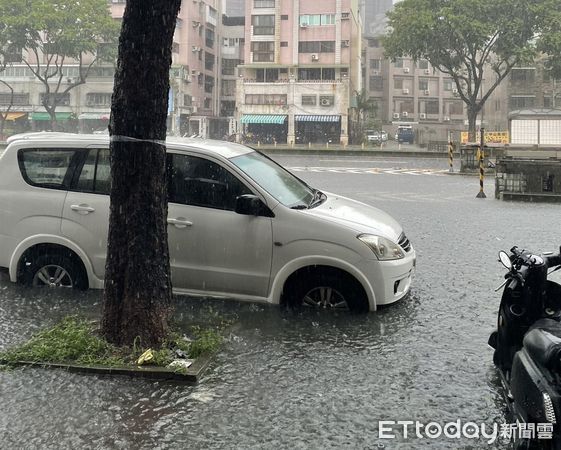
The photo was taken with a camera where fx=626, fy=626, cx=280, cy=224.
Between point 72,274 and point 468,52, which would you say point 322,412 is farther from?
point 468,52

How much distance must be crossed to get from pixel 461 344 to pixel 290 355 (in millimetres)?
1397

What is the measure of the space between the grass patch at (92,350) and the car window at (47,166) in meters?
1.99

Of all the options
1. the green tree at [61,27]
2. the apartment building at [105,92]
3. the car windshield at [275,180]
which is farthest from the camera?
the apartment building at [105,92]

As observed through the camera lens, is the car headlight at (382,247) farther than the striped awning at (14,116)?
No

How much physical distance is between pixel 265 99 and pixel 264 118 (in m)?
1.82

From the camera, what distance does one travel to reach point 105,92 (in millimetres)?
57469

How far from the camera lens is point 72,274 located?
618 centimetres

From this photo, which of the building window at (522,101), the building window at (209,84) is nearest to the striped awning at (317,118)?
the building window at (209,84)

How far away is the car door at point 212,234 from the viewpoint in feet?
18.3

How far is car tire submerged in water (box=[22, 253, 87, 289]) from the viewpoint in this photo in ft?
20.2

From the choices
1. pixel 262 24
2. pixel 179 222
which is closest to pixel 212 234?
pixel 179 222

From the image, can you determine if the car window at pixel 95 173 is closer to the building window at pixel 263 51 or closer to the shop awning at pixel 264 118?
the shop awning at pixel 264 118

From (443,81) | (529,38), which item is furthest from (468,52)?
(443,81)

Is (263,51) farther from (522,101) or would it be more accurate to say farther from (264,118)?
(522,101)
